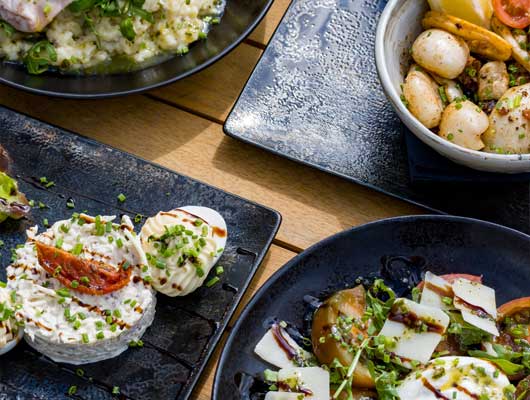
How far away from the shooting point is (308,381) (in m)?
1.62

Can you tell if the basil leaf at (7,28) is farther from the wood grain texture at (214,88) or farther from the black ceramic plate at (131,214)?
the wood grain texture at (214,88)

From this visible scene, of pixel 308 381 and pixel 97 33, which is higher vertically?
pixel 97 33

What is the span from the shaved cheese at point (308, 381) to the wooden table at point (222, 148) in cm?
32

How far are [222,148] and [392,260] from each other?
0.58m

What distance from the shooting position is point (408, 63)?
1938 millimetres

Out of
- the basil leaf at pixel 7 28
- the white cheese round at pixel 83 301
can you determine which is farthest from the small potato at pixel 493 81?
the basil leaf at pixel 7 28

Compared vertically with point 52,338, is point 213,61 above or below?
above

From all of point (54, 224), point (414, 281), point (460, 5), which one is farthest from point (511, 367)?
point (54, 224)

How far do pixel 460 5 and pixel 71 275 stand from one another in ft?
3.56

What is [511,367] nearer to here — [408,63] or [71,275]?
[408,63]

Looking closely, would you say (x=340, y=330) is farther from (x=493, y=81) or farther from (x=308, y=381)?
(x=493, y=81)

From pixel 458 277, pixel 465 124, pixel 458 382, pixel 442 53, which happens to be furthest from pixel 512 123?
pixel 458 382

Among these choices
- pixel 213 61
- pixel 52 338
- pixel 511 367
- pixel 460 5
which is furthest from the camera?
pixel 213 61

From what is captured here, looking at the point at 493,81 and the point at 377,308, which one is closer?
the point at 377,308
